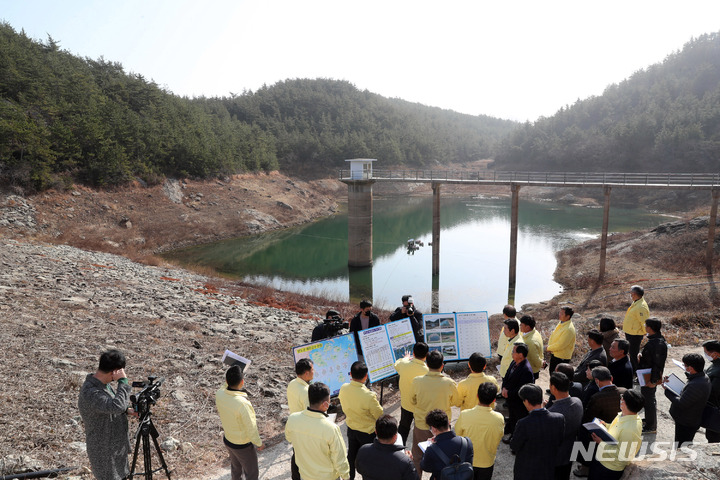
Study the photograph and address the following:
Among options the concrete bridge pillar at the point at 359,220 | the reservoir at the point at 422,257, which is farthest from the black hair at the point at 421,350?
the concrete bridge pillar at the point at 359,220

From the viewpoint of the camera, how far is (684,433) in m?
6.50

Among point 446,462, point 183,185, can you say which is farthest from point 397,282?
point 183,185

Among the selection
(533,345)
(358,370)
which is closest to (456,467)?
(358,370)

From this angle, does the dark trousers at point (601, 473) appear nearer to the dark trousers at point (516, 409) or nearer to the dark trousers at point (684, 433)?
the dark trousers at point (516, 409)

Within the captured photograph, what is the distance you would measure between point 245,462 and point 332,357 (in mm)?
2882

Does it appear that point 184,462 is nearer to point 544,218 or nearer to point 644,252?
point 644,252

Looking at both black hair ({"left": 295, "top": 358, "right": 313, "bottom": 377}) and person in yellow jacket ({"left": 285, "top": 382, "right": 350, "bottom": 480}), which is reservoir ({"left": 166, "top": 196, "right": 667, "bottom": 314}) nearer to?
black hair ({"left": 295, "top": 358, "right": 313, "bottom": 377})

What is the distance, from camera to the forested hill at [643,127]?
71.1m

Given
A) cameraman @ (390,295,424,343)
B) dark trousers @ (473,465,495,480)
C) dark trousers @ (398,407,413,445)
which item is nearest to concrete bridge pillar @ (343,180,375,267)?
cameraman @ (390,295,424,343)

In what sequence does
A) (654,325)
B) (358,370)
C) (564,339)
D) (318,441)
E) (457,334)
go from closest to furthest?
(318,441) → (358,370) → (654,325) → (564,339) → (457,334)

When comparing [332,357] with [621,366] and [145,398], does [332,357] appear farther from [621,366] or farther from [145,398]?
[621,366]

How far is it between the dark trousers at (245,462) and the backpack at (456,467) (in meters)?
2.61

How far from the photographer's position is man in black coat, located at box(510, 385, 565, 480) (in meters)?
5.21

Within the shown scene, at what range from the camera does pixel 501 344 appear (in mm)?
8523
